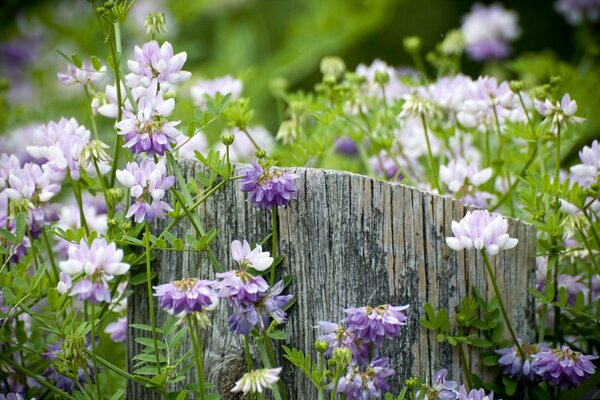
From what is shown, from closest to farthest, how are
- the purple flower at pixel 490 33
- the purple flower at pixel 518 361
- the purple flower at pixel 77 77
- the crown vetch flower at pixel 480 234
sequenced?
the crown vetch flower at pixel 480 234
the purple flower at pixel 518 361
the purple flower at pixel 77 77
the purple flower at pixel 490 33

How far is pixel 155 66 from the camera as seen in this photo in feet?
6.00

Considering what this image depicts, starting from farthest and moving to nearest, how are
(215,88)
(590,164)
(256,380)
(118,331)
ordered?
(215,88) → (118,331) → (590,164) → (256,380)

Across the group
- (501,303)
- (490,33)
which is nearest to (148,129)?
(501,303)

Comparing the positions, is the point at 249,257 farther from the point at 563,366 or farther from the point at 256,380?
the point at 563,366

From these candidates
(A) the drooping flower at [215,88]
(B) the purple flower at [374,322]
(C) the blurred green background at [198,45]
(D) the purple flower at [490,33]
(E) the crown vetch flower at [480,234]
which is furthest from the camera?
(C) the blurred green background at [198,45]

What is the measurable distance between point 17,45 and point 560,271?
12.9ft

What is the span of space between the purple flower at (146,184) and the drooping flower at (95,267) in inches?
5.5

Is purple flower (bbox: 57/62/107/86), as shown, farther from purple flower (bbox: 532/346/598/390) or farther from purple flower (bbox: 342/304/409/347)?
purple flower (bbox: 532/346/598/390)

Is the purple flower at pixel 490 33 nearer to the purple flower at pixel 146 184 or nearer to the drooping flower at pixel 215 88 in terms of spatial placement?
the drooping flower at pixel 215 88

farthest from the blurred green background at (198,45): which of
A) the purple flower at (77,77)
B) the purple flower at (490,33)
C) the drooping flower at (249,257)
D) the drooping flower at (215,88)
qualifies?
the drooping flower at (249,257)

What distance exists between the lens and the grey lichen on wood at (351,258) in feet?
6.34

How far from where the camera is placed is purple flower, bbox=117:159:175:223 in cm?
178

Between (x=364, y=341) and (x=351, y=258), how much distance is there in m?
0.23

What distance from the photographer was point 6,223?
2090 mm
